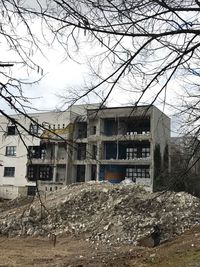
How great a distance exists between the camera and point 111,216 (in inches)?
1096

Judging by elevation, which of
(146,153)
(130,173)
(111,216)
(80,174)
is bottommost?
(111,216)

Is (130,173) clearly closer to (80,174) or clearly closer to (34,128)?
(80,174)

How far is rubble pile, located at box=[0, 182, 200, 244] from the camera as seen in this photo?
24.6 m

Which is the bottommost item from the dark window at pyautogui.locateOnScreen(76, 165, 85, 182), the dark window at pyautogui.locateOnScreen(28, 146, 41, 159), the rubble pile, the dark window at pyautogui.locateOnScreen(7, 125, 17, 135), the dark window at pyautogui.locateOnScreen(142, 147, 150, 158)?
the rubble pile

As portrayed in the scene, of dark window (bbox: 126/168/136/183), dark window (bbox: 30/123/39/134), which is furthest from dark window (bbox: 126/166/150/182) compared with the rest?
dark window (bbox: 30/123/39/134)

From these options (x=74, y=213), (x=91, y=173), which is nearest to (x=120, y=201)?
(x=74, y=213)

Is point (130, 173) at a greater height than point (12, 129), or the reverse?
point (130, 173)

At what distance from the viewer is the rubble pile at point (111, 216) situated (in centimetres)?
2462

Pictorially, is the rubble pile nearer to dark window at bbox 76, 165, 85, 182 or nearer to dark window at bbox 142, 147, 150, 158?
dark window at bbox 142, 147, 150, 158

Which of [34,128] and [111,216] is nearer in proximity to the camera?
[34,128]

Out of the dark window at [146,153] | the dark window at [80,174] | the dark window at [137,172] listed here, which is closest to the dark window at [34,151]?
the dark window at [146,153]

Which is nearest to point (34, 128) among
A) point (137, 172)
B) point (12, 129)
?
point (12, 129)

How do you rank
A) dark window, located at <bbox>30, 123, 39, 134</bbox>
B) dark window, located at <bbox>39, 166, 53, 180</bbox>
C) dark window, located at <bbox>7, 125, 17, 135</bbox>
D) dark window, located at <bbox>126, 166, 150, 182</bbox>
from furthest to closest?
1. dark window, located at <bbox>126, 166, 150, 182</bbox>
2. dark window, located at <bbox>39, 166, 53, 180</bbox>
3. dark window, located at <bbox>30, 123, 39, 134</bbox>
4. dark window, located at <bbox>7, 125, 17, 135</bbox>

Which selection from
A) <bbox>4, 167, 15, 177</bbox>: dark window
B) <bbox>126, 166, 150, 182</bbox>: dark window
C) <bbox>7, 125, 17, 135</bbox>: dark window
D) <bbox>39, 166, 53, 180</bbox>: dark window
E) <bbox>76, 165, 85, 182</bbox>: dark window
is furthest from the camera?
<bbox>4, 167, 15, 177</bbox>: dark window
